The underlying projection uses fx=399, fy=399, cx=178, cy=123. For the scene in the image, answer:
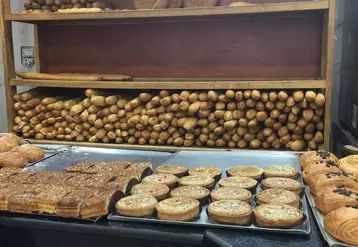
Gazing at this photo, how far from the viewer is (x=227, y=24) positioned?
317 cm

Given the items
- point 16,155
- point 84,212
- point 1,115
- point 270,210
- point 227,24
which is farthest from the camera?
point 1,115

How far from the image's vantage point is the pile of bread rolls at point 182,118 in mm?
2719

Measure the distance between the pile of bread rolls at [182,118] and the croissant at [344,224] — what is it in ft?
4.40

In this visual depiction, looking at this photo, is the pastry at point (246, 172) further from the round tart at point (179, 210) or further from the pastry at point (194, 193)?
the round tart at point (179, 210)

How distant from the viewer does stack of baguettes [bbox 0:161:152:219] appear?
1.59 metres

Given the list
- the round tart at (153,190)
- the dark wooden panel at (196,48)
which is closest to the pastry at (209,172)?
the round tart at (153,190)

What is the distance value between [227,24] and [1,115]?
2.68 meters

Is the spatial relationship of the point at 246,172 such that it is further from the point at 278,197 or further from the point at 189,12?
the point at 189,12

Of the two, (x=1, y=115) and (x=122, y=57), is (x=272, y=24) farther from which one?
(x=1, y=115)

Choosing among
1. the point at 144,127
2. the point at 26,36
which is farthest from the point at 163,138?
the point at 26,36

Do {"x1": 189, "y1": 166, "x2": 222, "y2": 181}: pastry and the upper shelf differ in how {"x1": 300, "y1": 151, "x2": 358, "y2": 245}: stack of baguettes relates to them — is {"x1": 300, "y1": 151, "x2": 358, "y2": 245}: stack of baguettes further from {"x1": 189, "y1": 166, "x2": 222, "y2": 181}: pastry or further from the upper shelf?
the upper shelf

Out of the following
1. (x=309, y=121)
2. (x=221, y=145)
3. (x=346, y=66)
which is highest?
(x=346, y=66)

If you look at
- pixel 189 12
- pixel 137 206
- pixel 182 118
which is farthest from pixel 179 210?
pixel 189 12

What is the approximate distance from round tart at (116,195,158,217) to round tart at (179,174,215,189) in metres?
0.25
